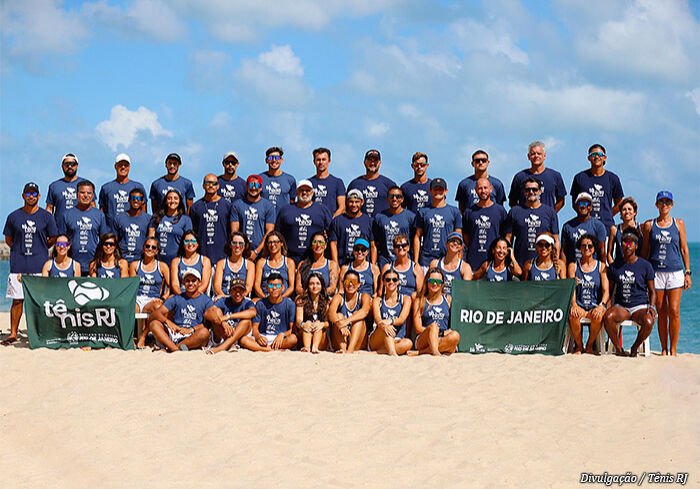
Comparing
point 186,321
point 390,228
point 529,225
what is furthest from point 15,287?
point 529,225

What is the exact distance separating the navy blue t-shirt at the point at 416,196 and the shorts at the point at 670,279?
3.28 meters

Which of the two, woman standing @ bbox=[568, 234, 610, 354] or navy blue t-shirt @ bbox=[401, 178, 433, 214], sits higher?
navy blue t-shirt @ bbox=[401, 178, 433, 214]

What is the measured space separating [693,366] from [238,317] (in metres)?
5.85

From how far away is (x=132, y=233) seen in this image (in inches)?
393

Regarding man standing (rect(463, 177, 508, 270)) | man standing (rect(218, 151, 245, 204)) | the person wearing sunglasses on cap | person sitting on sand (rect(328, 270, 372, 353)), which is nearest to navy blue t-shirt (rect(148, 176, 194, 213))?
man standing (rect(218, 151, 245, 204))

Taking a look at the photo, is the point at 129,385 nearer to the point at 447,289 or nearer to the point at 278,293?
the point at 278,293

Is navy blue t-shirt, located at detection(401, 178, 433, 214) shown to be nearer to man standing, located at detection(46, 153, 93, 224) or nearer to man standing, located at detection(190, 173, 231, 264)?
man standing, located at detection(190, 173, 231, 264)

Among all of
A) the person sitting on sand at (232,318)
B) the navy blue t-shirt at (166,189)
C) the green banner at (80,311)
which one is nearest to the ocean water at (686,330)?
the green banner at (80,311)

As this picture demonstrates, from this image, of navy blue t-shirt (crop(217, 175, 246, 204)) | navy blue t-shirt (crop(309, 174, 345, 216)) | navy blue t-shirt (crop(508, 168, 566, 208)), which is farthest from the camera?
navy blue t-shirt (crop(217, 175, 246, 204))

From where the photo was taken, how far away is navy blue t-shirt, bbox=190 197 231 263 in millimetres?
10000

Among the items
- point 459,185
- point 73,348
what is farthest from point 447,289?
point 73,348

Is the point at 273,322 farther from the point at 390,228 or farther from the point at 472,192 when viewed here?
the point at 472,192

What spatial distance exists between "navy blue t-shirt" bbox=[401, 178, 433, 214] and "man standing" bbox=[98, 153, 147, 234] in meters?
Answer: 3.77

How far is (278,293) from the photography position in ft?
30.6
